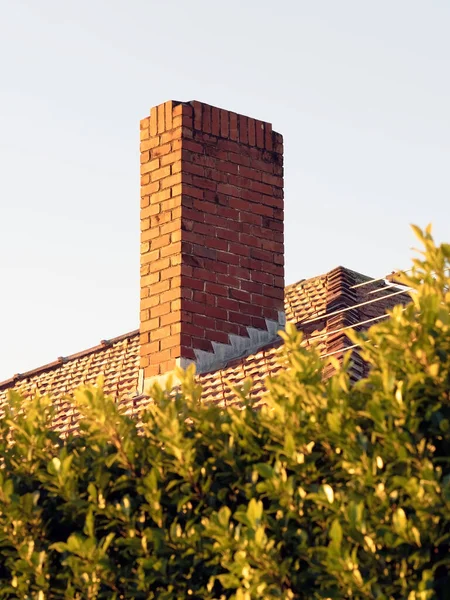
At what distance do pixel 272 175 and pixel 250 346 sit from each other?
1986 millimetres

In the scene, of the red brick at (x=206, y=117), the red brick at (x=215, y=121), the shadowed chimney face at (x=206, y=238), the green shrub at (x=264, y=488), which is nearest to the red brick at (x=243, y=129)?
the shadowed chimney face at (x=206, y=238)

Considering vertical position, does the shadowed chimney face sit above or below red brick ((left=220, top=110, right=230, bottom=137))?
below

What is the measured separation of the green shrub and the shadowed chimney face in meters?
5.44

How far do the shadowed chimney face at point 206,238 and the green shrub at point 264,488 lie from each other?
5.44 metres

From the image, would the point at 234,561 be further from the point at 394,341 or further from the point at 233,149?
the point at 233,149

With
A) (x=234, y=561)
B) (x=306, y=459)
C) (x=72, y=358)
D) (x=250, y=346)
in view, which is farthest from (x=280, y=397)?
(x=72, y=358)

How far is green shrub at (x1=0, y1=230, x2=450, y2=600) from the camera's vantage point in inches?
259

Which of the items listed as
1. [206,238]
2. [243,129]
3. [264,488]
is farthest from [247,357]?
[264,488]

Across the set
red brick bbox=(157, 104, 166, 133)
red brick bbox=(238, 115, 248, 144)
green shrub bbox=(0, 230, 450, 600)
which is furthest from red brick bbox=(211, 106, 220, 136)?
green shrub bbox=(0, 230, 450, 600)

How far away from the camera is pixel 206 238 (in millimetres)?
13602

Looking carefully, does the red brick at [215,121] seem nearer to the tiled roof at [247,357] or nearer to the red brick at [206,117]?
the red brick at [206,117]

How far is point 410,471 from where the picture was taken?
658 cm

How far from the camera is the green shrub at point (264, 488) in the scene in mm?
6570

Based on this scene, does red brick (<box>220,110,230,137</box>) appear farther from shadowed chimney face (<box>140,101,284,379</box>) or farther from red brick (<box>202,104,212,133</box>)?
red brick (<box>202,104,212,133</box>)
